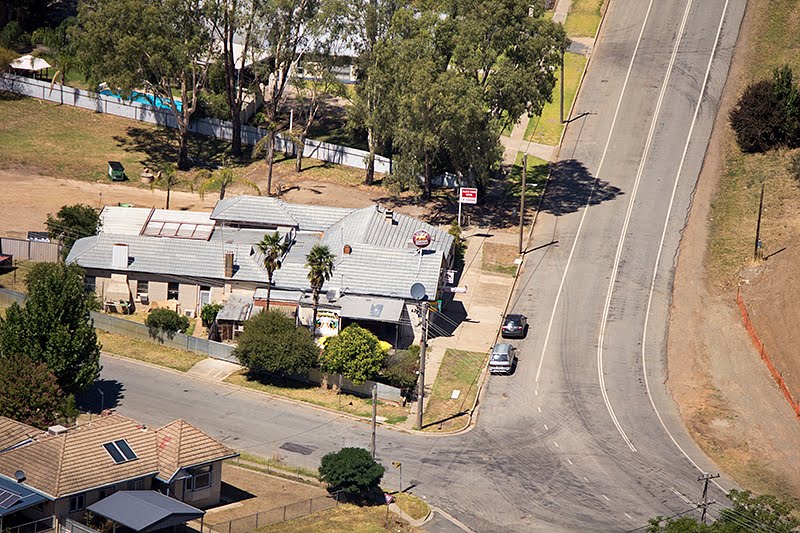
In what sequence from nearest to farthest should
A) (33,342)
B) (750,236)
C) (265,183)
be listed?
1. (33,342)
2. (750,236)
3. (265,183)

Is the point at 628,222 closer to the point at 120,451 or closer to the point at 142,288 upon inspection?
the point at 142,288

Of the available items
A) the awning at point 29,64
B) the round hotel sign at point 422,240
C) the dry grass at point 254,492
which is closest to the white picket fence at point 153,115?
the awning at point 29,64

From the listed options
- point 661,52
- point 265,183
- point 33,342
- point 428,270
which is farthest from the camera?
point 661,52

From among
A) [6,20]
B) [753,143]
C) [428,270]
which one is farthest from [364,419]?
[6,20]

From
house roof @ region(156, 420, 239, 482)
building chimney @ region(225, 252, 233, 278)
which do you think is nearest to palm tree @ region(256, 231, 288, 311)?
building chimney @ region(225, 252, 233, 278)

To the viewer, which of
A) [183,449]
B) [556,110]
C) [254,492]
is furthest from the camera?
[556,110]

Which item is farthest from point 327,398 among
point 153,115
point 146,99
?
point 146,99

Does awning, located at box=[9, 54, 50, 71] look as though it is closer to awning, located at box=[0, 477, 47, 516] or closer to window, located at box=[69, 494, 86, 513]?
awning, located at box=[0, 477, 47, 516]

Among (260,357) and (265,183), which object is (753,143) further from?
(260,357)
